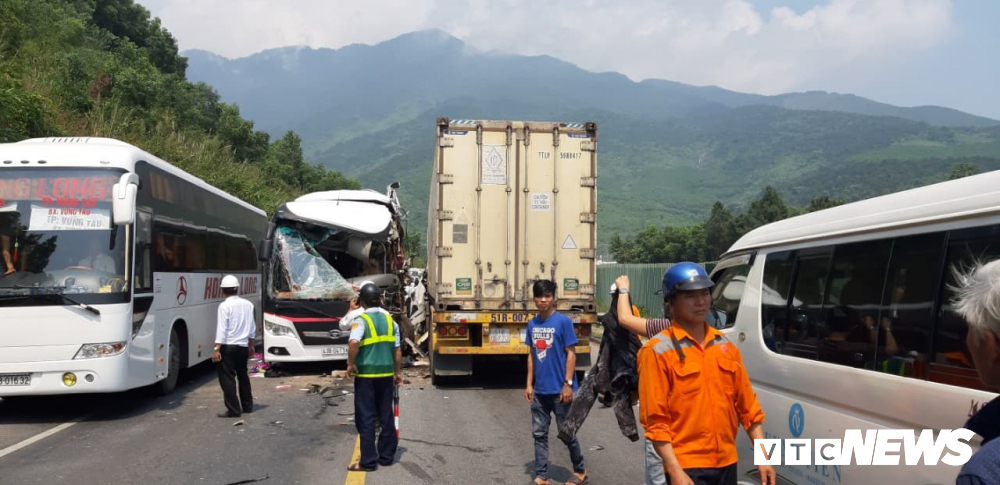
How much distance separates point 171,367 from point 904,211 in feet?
33.4

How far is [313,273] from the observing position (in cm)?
1300

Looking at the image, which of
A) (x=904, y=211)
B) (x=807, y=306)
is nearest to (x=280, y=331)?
(x=807, y=306)

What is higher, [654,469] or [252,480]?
A: [654,469]

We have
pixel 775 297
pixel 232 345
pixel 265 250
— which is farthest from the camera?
pixel 265 250

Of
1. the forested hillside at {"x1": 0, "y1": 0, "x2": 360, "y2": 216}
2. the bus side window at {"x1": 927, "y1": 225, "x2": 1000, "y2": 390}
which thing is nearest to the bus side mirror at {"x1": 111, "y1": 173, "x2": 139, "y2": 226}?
the bus side window at {"x1": 927, "y1": 225, "x2": 1000, "y2": 390}

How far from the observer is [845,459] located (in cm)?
390

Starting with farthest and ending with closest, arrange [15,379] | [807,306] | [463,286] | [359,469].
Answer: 1. [463,286]
2. [15,379]
3. [359,469]
4. [807,306]

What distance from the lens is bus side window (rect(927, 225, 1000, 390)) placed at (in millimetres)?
3088

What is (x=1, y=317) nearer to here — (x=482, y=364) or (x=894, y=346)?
(x=482, y=364)

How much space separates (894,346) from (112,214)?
850cm

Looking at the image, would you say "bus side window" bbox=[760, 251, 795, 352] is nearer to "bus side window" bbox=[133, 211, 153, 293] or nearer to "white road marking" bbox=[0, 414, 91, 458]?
"white road marking" bbox=[0, 414, 91, 458]

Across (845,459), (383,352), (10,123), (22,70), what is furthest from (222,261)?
(22,70)

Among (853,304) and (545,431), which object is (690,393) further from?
(545,431)

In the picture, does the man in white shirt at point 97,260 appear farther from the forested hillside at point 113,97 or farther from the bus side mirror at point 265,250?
the forested hillside at point 113,97
